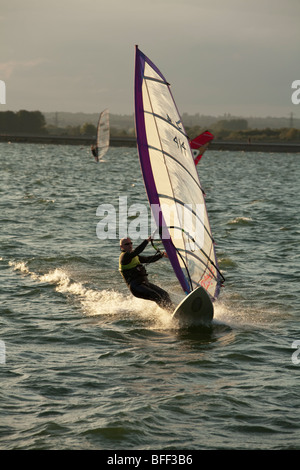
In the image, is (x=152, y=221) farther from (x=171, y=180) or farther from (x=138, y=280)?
(x=171, y=180)

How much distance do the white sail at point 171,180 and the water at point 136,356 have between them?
3.47 feet

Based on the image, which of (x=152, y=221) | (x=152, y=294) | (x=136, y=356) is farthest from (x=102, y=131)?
(x=136, y=356)

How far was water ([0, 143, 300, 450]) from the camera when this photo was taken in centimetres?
837

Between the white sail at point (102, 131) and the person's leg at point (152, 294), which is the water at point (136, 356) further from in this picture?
the white sail at point (102, 131)

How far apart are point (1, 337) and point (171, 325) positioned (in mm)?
3002

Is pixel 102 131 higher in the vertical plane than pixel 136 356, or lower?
higher

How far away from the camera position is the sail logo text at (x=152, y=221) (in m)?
12.6

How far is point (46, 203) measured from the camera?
3250 cm

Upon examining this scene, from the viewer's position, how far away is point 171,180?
41.9 feet

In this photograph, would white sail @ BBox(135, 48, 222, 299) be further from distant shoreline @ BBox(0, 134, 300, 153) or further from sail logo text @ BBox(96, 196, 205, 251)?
distant shoreline @ BBox(0, 134, 300, 153)

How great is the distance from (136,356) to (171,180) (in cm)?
346

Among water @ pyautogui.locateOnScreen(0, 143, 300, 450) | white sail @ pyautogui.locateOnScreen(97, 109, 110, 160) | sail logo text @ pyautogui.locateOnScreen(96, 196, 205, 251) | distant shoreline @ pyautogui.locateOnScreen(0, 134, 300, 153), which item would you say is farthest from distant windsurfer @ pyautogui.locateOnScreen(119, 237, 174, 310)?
distant shoreline @ pyautogui.locateOnScreen(0, 134, 300, 153)
